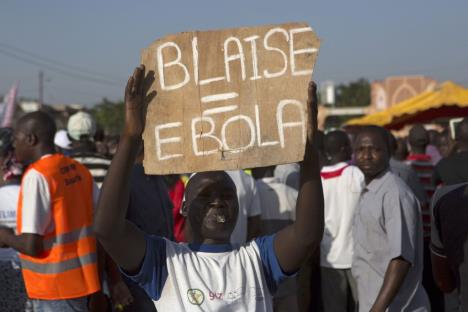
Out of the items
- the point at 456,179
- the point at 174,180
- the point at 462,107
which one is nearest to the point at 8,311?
the point at 174,180

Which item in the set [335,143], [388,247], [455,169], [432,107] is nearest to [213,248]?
[388,247]

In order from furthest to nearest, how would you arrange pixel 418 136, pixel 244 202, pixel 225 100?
1. pixel 418 136
2. pixel 244 202
3. pixel 225 100

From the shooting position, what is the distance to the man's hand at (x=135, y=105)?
2.32 metres

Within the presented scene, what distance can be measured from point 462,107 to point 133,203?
8.25 metres

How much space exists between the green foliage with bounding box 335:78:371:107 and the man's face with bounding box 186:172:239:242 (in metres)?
65.2

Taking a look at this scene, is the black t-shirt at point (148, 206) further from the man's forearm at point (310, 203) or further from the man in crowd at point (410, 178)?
the man in crowd at point (410, 178)

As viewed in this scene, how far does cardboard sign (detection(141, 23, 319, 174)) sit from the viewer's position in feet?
7.79

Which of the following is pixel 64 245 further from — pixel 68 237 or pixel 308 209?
pixel 308 209

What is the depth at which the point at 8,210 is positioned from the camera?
4.34 m

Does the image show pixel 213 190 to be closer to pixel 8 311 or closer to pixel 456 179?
pixel 8 311

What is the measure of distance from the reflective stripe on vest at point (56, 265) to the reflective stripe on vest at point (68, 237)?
0.34 feet

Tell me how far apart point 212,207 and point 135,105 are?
508 mm

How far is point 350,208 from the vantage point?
564cm

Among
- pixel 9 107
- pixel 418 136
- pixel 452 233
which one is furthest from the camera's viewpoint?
pixel 9 107
